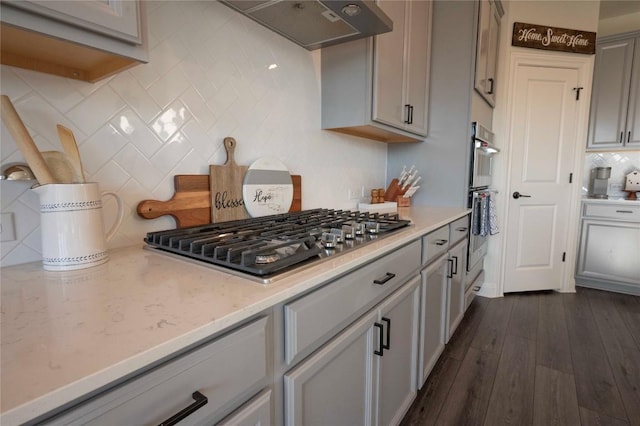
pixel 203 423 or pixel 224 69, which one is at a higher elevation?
pixel 224 69

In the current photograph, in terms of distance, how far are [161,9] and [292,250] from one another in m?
0.91

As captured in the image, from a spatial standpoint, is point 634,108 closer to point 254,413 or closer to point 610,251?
point 610,251

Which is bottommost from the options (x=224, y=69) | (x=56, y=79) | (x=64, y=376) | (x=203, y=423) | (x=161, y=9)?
(x=203, y=423)

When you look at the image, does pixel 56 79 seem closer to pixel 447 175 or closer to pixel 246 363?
pixel 246 363

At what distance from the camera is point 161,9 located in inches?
41.5

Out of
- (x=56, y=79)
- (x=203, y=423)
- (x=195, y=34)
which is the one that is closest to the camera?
(x=203, y=423)

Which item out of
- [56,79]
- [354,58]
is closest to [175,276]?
[56,79]

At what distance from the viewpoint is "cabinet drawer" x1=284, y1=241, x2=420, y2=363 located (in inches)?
27.8

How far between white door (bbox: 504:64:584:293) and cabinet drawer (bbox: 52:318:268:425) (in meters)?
3.05

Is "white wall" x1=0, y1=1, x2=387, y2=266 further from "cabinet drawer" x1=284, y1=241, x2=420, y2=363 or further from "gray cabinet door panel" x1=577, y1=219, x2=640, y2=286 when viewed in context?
"gray cabinet door panel" x1=577, y1=219, x2=640, y2=286

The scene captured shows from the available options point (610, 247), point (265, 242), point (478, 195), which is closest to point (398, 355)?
point (265, 242)

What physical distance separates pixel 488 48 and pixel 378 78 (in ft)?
4.58

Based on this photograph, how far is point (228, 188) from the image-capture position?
1.29 metres

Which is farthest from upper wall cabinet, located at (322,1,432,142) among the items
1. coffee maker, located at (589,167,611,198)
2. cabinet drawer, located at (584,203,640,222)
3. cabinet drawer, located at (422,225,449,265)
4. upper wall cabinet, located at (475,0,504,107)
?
coffee maker, located at (589,167,611,198)
